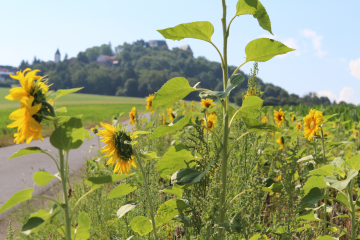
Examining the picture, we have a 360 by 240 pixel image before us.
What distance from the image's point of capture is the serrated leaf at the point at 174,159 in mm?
1248

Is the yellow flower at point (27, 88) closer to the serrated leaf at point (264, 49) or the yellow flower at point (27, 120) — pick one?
the yellow flower at point (27, 120)

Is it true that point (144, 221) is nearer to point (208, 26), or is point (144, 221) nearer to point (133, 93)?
point (208, 26)

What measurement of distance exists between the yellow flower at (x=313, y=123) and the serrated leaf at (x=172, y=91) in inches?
55.8

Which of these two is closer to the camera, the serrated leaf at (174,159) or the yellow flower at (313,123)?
the serrated leaf at (174,159)

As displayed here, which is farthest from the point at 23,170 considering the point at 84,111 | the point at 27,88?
the point at 84,111

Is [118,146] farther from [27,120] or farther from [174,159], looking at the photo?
[27,120]

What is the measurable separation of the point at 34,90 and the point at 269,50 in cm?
98

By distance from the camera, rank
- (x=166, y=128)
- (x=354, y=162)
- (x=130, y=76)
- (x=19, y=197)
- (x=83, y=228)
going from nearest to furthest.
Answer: (x=19, y=197) → (x=83, y=228) → (x=166, y=128) → (x=354, y=162) → (x=130, y=76)

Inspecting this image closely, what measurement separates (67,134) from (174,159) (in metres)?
0.55

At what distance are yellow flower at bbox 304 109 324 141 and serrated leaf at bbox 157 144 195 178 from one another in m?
1.33

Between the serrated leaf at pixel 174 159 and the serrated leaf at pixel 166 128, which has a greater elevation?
the serrated leaf at pixel 166 128

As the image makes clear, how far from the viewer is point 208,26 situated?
1.19 metres

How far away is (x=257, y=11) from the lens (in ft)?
3.91

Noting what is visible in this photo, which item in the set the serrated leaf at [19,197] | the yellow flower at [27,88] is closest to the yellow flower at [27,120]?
the yellow flower at [27,88]
